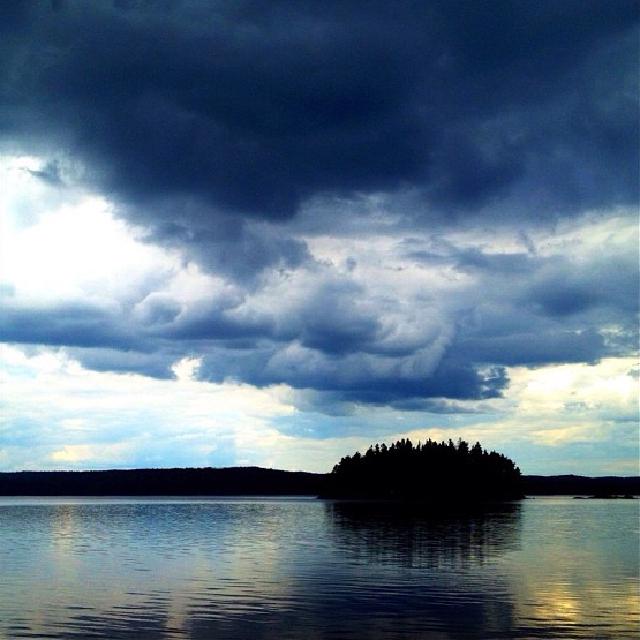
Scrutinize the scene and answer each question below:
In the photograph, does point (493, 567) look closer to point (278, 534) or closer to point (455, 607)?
point (455, 607)

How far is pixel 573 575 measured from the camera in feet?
232

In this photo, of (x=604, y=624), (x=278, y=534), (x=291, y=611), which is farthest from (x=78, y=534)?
(x=604, y=624)

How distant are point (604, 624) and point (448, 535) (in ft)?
232

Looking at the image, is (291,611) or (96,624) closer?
(96,624)

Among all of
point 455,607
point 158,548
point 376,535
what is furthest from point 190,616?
point 376,535

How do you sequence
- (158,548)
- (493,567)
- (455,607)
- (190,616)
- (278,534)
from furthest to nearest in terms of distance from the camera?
(278,534) < (158,548) < (493,567) < (455,607) < (190,616)

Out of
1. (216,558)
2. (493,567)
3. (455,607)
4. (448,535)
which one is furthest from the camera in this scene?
(448,535)

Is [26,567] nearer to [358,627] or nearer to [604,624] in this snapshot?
[358,627]

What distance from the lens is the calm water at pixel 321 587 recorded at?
4575 cm

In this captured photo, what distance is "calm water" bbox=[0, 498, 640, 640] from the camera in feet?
150

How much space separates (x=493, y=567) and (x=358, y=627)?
1308 inches

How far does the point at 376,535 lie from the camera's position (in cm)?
11750

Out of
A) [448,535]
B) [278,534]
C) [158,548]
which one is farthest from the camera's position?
[278,534]

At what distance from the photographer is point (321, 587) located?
203ft
